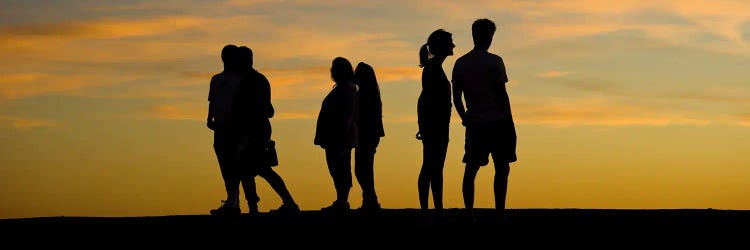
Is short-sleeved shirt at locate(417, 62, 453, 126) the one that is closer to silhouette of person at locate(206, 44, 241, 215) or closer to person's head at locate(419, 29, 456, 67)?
person's head at locate(419, 29, 456, 67)

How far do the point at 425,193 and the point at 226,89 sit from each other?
2.42m

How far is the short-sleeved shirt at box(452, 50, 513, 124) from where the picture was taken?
12.3 metres

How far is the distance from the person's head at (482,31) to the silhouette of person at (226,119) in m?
3.08

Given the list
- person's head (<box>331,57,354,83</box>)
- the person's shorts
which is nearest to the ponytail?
the person's shorts

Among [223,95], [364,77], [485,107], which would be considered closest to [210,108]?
[223,95]

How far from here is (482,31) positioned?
12352mm

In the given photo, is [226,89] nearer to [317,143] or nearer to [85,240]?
[317,143]

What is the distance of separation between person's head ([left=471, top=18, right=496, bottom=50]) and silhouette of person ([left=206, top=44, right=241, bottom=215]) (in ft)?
10.1

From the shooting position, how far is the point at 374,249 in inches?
423

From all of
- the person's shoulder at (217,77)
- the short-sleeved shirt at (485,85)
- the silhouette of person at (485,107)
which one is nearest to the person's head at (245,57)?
the person's shoulder at (217,77)

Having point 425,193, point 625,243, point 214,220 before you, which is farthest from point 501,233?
point 214,220

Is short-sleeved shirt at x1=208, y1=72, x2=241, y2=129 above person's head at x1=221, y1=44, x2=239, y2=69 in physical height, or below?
below

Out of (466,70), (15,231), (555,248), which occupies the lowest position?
(555,248)

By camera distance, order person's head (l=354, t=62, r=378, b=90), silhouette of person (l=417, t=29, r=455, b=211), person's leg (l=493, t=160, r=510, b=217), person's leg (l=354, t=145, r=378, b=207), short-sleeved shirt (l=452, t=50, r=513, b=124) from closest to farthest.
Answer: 1. short-sleeved shirt (l=452, t=50, r=513, b=124)
2. person's leg (l=493, t=160, r=510, b=217)
3. silhouette of person (l=417, t=29, r=455, b=211)
4. person's head (l=354, t=62, r=378, b=90)
5. person's leg (l=354, t=145, r=378, b=207)
